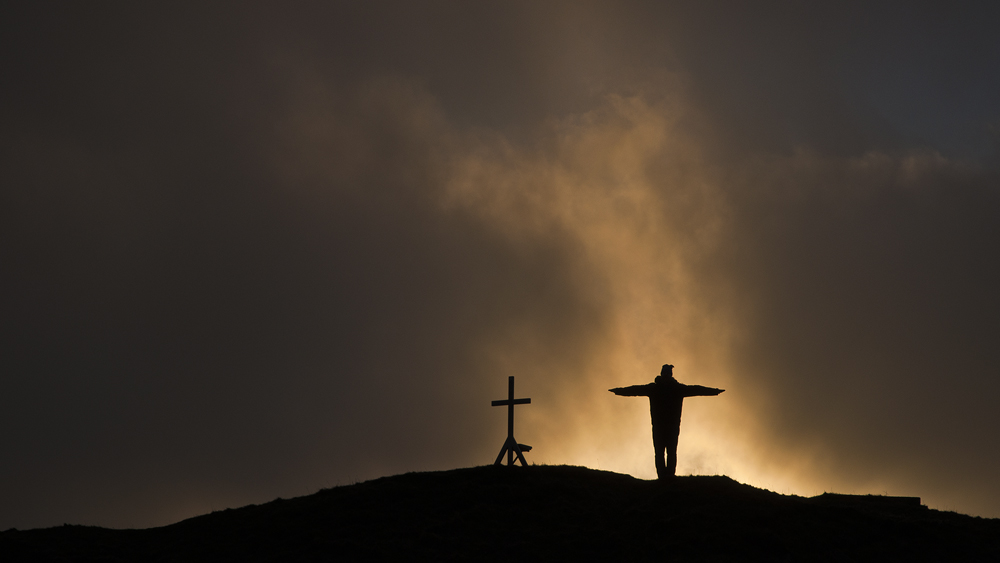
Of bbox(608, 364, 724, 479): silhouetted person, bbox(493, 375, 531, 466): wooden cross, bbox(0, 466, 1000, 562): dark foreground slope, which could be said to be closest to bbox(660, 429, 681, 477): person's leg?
bbox(608, 364, 724, 479): silhouetted person

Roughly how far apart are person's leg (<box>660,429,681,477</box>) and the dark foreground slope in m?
0.68

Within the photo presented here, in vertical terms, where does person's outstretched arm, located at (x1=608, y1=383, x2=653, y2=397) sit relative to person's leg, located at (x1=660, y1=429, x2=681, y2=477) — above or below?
above

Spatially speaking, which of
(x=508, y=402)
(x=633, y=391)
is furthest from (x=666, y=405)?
(x=508, y=402)

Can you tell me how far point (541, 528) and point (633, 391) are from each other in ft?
19.6

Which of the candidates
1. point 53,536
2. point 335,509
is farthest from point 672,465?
point 53,536

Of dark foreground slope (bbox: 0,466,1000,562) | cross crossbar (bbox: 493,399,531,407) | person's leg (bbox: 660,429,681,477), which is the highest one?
cross crossbar (bbox: 493,399,531,407)

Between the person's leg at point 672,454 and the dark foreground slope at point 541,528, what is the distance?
2.22 feet

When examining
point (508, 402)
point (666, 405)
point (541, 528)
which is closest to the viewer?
point (541, 528)

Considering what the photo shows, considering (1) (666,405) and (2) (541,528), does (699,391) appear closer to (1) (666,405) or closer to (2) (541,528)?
(1) (666,405)

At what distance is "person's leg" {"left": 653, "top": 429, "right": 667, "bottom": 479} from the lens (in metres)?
27.3

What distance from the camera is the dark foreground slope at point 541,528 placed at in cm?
2223

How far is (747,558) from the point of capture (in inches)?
845

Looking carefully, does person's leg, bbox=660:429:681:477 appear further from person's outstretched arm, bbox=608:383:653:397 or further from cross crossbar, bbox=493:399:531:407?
cross crossbar, bbox=493:399:531:407

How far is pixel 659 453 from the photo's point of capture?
27.6 m
